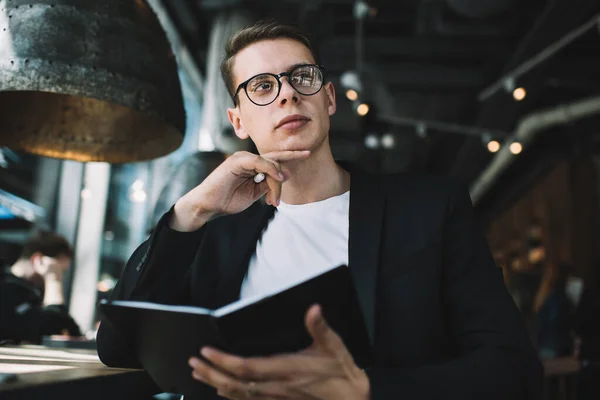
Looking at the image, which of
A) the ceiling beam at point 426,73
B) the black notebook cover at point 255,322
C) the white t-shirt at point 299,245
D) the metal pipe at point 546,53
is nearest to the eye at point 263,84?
the white t-shirt at point 299,245

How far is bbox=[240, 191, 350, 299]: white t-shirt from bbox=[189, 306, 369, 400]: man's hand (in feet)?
1.66

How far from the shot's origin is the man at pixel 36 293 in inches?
133

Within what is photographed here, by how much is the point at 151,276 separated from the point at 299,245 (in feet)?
1.32

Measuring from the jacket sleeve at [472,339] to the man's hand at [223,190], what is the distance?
45 centimetres

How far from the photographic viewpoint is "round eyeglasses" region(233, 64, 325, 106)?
175 cm

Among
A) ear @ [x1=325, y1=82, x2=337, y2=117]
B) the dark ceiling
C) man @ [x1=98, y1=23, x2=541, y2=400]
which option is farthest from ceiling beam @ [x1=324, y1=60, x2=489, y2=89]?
man @ [x1=98, y1=23, x2=541, y2=400]

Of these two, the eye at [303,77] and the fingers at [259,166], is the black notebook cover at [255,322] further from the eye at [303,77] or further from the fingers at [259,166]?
the eye at [303,77]

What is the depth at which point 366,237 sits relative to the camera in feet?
5.08

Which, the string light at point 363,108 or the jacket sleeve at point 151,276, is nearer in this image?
the jacket sleeve at point 151,276

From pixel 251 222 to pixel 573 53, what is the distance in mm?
7058

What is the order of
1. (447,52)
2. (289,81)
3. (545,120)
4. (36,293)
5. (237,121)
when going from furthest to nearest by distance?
(545,120)
(447,52)
(36,293)
(237,121)
(289,81)

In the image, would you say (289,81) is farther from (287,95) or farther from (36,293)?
(36,293)

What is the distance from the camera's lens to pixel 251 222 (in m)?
1.79

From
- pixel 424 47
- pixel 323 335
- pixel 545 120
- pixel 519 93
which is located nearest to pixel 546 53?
pixel 519 93
